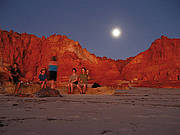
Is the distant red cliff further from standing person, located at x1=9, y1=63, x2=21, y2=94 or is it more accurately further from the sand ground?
the sand ground

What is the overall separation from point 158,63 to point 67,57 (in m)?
35.7

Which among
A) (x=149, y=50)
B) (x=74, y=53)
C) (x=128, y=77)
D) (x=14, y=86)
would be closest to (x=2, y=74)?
(x=74, y=53)

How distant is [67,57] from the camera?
1864 inches

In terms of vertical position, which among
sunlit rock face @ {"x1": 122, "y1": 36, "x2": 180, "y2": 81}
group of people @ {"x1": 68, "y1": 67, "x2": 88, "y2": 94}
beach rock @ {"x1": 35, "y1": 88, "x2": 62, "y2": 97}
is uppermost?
sunlit rock face @ {"x1": 122, "y1": 36, "x2": 180, "y2": 81}

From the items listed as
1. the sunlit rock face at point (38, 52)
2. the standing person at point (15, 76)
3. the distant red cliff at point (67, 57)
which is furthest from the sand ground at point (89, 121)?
the sunlit rock face at point (38, 52)

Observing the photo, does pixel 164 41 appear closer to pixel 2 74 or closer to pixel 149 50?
pixel 149 50

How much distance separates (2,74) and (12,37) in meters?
19.4

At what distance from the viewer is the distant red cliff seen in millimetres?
44531

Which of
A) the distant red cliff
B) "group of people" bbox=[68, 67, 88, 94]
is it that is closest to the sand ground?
"group of people" bbox=[68, 67, 88, 94]

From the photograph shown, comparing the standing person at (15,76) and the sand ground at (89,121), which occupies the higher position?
the standing person at (15,76)

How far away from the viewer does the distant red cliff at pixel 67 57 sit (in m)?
44.5

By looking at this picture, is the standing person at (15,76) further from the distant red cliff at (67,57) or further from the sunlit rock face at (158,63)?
the sunlit rock face at (158,63)

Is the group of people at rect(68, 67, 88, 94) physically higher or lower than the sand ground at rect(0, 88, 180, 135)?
higher

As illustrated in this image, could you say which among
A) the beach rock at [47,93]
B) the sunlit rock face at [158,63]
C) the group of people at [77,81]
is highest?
the sunlit rock face at [158,63]
